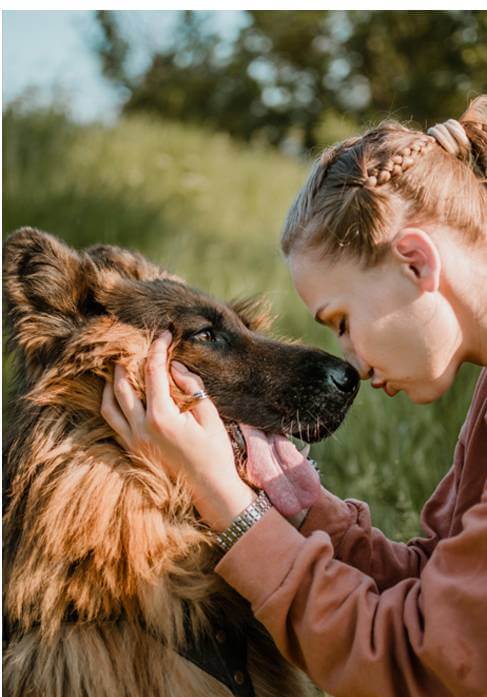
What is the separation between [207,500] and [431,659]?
0.70m

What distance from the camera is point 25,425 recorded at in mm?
2412

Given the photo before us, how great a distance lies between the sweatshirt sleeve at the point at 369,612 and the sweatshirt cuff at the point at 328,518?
343mm

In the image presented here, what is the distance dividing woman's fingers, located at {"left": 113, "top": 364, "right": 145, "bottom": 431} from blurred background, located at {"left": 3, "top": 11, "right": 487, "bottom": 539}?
1.68 m

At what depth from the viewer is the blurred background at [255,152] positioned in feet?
14.0

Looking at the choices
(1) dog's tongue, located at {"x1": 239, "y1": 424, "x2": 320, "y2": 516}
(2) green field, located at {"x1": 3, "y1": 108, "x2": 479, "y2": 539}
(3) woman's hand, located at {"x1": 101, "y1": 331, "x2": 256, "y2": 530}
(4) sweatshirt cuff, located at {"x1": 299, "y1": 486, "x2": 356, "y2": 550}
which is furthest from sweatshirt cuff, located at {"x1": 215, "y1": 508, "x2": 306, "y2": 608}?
(2) green field, located at {"x1": 3, "y1": 108, "x2": 479, "y2": 539}

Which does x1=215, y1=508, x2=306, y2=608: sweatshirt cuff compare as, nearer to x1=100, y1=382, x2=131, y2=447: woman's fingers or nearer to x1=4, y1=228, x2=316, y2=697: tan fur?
x1=4, y1=228, x2=316, y2=697: tan fur

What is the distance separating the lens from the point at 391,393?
8.02ft

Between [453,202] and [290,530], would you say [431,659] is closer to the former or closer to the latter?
[290,530]

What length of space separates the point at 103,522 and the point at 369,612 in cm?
74

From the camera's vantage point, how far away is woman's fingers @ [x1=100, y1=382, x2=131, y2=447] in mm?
2340

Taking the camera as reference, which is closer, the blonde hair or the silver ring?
the blonde hair

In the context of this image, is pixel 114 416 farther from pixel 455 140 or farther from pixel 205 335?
pixel 455 140
